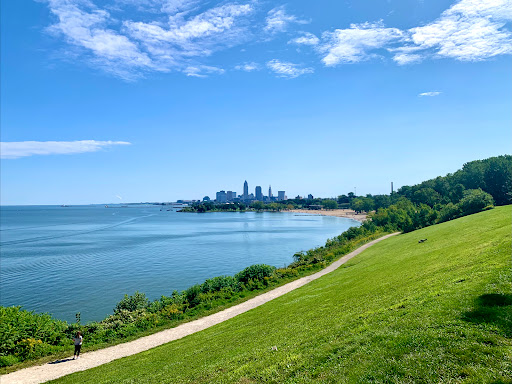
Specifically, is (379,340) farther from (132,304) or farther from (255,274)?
(255,274)

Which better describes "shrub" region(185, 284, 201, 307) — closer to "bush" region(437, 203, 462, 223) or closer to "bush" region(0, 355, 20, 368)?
"bush" region(0, 355, 20, 368)

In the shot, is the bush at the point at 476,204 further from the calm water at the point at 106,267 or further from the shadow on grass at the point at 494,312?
the shadow on grass at the point at 494,312

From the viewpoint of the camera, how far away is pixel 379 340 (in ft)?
36.8

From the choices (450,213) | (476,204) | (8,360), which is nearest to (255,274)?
(8,360)

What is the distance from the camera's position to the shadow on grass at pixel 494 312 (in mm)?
10219

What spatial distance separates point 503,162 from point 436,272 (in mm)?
105058

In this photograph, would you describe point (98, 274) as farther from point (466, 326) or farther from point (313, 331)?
point (466, 326)

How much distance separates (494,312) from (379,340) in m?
4.24

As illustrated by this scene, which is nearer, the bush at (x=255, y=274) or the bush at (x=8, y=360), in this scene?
the bush at (x=8, y=360)

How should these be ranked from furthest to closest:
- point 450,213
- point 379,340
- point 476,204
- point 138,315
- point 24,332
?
point 450,213
point 476,204
point 138,315
point 24,332
point 379,340

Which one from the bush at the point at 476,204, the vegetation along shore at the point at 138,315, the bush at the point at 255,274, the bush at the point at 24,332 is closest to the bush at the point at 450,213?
the bush at the point at 476,204

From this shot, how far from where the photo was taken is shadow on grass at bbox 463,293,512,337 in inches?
402

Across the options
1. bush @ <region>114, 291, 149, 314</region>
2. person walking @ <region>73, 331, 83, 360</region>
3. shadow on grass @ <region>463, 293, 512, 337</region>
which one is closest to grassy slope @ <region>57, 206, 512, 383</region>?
shadow on grass @ <region>463, 293, 512, 337</region>

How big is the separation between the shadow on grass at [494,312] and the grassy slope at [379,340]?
31 millimetres
